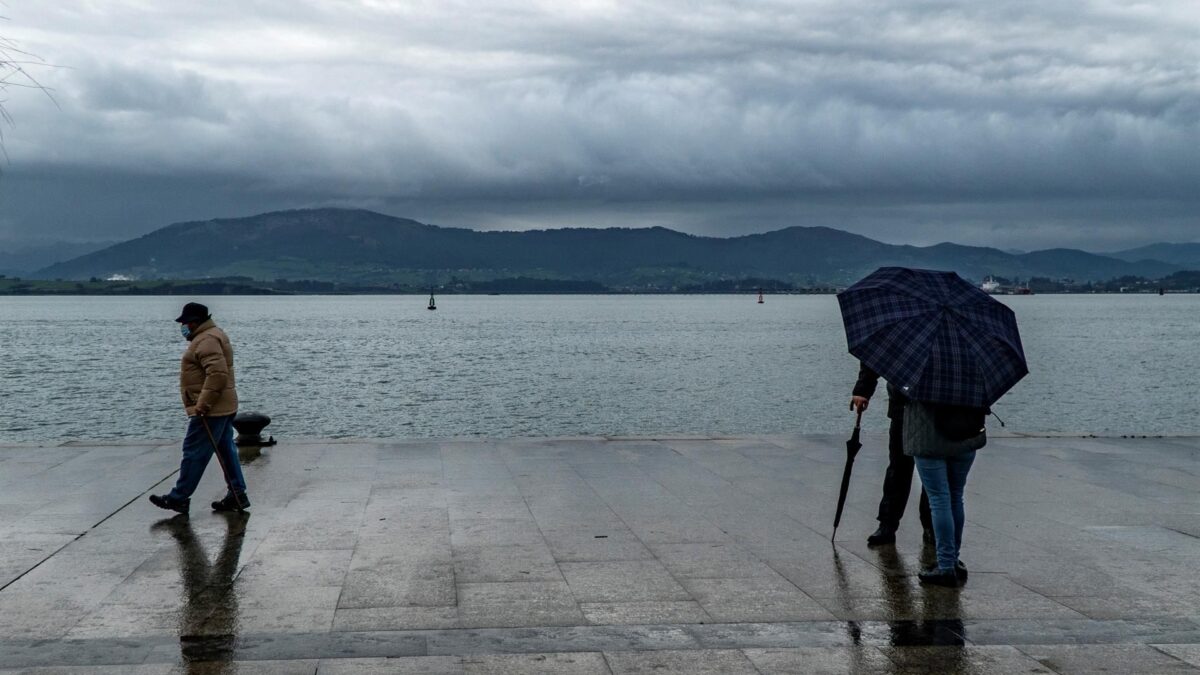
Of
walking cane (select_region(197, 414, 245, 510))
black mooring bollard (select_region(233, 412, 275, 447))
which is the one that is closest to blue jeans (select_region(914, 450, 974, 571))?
walking cane (select_region(197, 414, 245, 510))

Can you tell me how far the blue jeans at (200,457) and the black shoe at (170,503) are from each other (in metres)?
0.04

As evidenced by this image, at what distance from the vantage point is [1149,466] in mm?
13641

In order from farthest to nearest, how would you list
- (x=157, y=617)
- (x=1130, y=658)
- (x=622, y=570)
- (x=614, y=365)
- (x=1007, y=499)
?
(x=614, y=365) → (x=1007, y=499) → (x=622, y=570) → (x=157, y=617) → (x=1130, y=658)

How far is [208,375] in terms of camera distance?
413 inches

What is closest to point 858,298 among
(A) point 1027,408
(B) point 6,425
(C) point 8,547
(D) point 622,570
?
(D) point 622,570

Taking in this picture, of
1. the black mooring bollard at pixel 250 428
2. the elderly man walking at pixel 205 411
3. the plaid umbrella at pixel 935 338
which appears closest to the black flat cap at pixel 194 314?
the elderly man walking at pixel 205 411

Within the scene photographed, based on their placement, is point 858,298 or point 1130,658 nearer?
point 1130,658

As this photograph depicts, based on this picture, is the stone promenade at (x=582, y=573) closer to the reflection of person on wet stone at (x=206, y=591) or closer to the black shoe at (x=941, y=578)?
the reflection of person on wet stone at (x=206, y=591)

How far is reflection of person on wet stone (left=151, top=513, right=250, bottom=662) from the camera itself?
21.4 ft

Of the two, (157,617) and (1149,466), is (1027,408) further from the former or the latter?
(157,617)

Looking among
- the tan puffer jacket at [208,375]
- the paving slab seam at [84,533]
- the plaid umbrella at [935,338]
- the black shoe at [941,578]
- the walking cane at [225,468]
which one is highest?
the plaid umbrella at [935,338]

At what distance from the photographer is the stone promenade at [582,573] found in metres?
6.41

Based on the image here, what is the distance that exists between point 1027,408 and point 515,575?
3801cm

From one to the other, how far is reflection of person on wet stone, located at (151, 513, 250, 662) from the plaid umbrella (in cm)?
436
